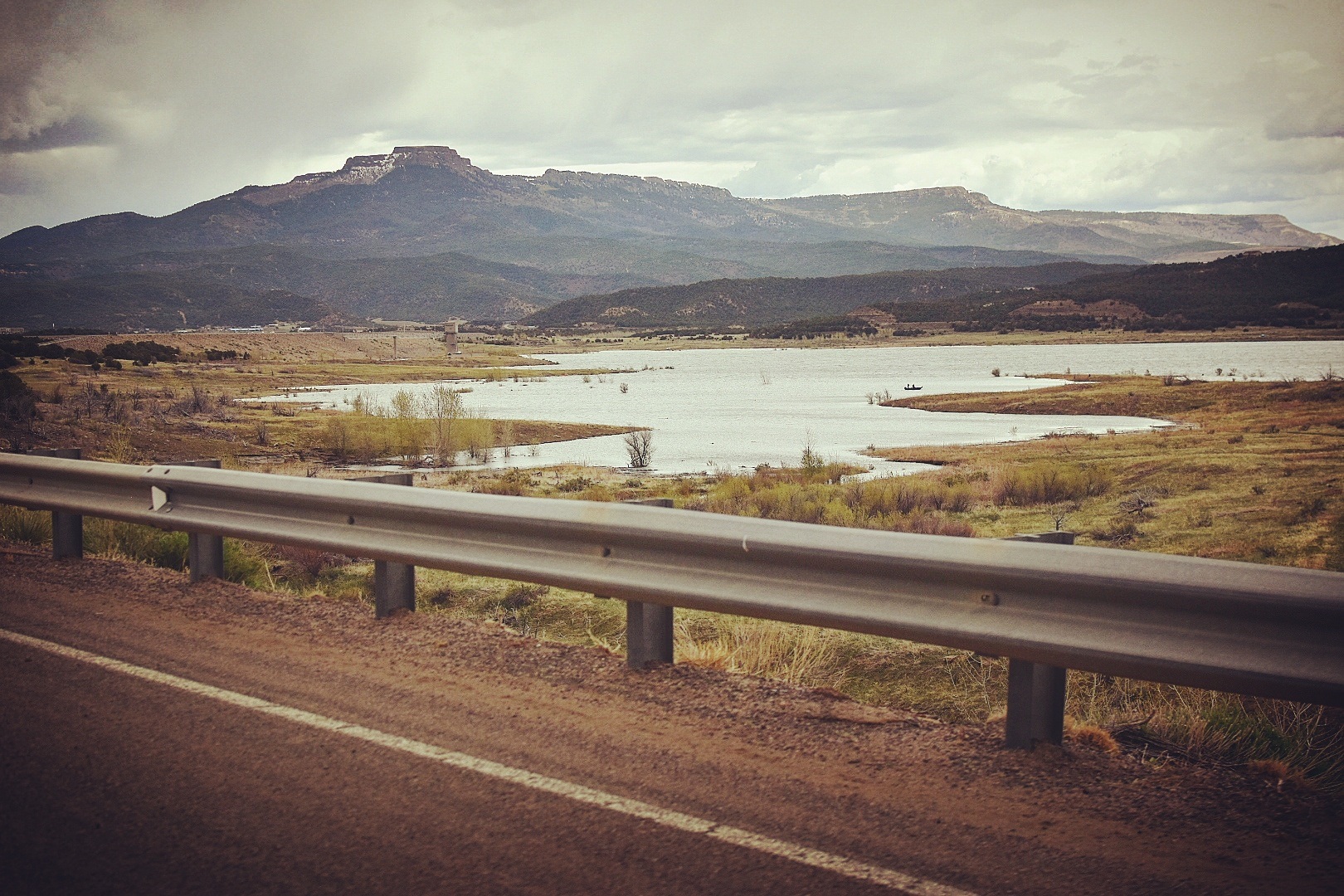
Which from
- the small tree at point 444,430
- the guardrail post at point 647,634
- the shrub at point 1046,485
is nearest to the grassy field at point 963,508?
the shrub at point 1046,485

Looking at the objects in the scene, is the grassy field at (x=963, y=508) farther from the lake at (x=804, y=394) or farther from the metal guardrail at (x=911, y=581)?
the lake at (x=804, y=394)

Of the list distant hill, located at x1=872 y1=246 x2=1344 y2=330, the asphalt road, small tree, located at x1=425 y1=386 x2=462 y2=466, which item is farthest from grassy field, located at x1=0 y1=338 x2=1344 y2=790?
distant hill, located at x1=872 y1=246 x2=1344 y2=330

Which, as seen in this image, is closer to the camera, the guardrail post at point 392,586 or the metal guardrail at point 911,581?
the metal guardrail at point 911,581

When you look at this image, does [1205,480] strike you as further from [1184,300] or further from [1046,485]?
[1184,300]

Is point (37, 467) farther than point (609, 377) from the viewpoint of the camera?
No

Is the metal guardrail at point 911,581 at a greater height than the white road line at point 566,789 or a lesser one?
greater

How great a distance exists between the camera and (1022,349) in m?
115

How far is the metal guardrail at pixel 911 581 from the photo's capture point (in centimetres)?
401

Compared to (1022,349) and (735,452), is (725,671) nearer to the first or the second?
(735,452)

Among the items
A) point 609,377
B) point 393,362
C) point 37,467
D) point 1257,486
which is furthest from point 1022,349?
point 37,467

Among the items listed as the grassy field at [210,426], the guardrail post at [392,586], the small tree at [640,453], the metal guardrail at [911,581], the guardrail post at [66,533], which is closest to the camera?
the metal guardrail at [911,581]

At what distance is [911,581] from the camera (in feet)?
15.9

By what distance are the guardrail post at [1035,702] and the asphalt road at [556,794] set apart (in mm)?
119

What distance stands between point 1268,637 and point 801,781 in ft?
6.10
